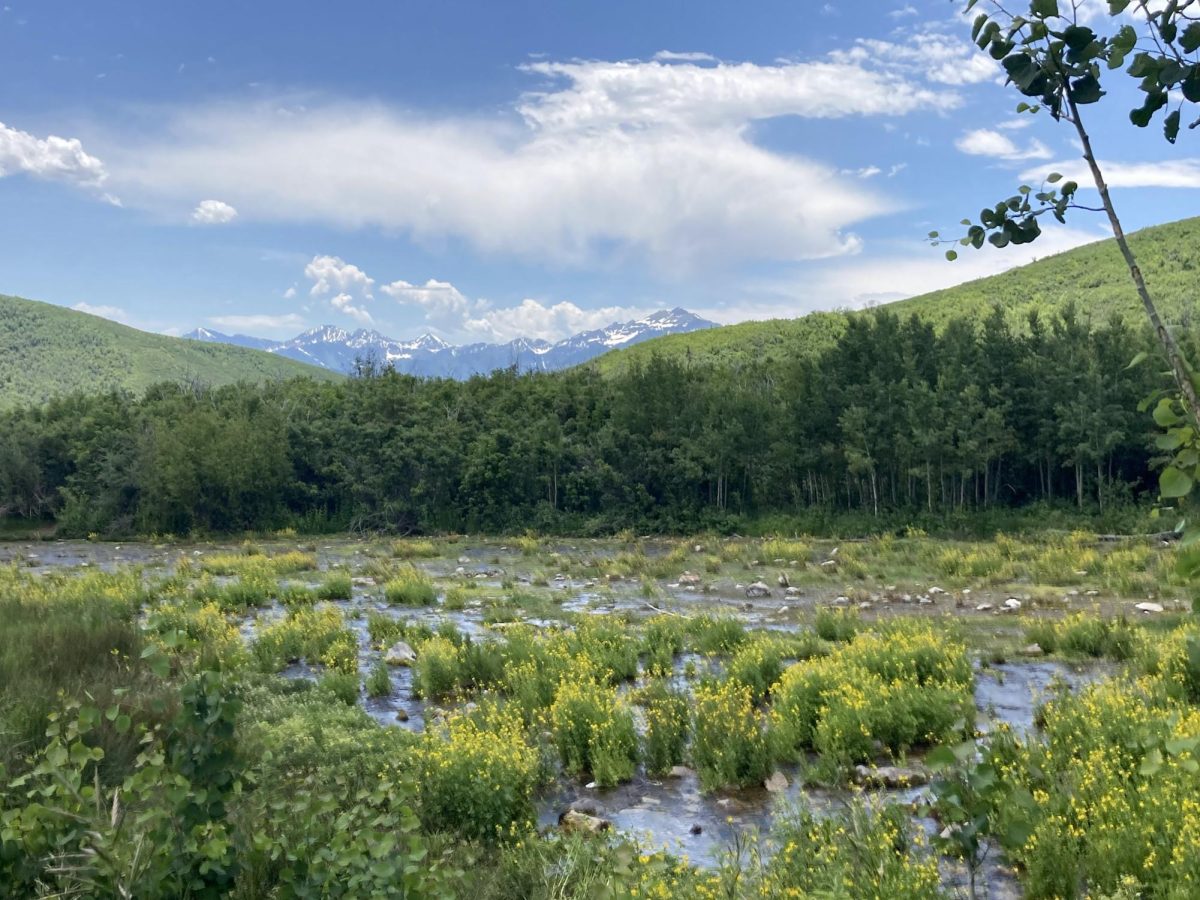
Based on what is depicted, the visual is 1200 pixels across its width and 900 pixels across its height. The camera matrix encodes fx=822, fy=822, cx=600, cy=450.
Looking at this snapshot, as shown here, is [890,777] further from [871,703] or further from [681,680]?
[681,680]

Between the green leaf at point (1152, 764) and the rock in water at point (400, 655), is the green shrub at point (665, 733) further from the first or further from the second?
the green leaf at point (1152, 764)

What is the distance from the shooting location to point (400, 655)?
1291 centimetres

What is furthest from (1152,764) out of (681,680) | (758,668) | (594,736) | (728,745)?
(681,680)

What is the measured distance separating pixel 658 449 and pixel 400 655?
2725 cm

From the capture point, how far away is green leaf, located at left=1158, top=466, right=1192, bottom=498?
160 centimetres

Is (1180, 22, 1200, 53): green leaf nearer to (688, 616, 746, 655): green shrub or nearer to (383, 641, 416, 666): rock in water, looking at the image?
(688, 616, 746, 655): green shrub

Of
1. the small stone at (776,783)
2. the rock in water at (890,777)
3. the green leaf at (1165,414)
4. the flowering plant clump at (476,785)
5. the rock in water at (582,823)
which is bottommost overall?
the small stone at (776,783)

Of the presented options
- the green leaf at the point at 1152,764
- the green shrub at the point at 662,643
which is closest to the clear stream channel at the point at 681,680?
the green shrub at the point at 662,643

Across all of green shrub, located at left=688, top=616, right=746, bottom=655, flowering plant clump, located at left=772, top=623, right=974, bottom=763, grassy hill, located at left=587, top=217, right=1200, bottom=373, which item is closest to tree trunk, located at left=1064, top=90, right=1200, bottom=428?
flowering plant clump, located at left=772, top=623, right=974, bottom=763

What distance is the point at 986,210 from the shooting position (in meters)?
2.09

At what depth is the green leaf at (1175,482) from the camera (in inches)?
62.8

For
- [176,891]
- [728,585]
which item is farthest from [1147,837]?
[728,585]

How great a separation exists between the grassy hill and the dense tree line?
26.0 meters

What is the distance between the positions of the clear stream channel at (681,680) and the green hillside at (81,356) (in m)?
104
